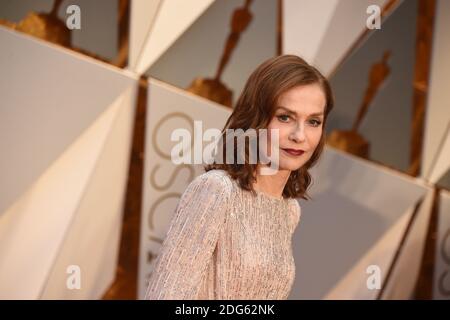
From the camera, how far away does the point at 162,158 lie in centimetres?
348

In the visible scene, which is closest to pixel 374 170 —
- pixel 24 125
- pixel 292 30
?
pixel 292 30

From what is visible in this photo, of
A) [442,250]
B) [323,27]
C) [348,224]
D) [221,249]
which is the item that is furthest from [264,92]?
[442,250]

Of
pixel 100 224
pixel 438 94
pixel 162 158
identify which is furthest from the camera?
pixel 438 94

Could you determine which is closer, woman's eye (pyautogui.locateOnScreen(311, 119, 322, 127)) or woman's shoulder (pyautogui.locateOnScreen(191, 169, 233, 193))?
woman's shoulder (pyautogui.locateOnScreen(191, 169, 233, 193))

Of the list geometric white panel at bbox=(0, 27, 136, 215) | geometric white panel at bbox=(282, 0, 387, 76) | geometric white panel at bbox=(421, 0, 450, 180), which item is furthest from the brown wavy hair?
geometric white panel at bbox=(421, 0, 450, 180)

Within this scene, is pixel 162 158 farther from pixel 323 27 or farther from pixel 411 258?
pixel 411 258

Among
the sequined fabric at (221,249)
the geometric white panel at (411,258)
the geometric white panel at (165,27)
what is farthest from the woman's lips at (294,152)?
the geometric white panel at (411,258)

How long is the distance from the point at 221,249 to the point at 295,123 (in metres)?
0.38

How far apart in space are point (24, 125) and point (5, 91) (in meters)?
0.18

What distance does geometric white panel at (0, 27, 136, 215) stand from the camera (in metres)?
3.17

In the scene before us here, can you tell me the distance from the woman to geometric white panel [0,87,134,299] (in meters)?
1.65

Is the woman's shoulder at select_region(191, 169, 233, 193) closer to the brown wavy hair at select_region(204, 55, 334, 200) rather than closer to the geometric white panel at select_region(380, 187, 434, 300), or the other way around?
the brown wavy hair at select_region(204, 55, 334, 200)

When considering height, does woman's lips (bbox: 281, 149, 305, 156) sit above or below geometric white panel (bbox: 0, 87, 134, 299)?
above

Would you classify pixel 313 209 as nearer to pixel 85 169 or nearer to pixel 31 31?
pixel 85 169
